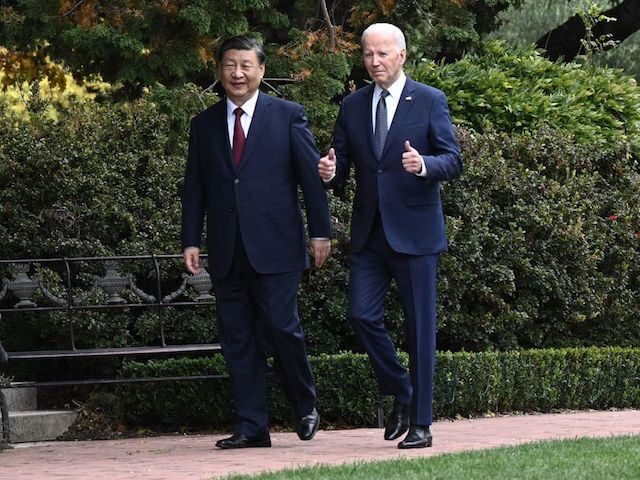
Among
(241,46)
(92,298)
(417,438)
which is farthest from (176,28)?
(417,438)

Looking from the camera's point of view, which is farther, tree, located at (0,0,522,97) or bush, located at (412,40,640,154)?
bush, located at (412,40,640,154)

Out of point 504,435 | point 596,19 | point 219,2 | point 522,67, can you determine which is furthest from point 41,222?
point 596,19

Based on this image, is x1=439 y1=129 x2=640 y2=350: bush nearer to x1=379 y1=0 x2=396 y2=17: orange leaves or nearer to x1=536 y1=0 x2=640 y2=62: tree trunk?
A: x1=379 y1=0 x2=396 y2=17: orange leaves

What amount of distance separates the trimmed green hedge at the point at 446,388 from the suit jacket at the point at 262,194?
170cm

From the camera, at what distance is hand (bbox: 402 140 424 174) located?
6.81 m

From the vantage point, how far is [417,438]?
23.2ft

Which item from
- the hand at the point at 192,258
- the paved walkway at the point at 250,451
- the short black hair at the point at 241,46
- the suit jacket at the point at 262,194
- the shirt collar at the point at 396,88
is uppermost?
the short black hair at the point at 241,46

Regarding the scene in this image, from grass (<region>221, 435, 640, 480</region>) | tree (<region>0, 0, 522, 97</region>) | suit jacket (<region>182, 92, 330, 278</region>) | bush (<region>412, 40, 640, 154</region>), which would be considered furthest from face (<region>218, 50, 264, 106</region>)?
bush (<region>412, 40, 640, 154</region>)

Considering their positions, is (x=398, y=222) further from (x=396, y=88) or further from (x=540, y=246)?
(x=540, y=246)

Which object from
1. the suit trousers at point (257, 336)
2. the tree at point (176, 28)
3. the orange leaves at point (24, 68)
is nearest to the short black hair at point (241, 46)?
the suit trousers at point (257, 336)

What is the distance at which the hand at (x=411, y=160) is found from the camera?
6809mm

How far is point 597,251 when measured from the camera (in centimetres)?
1096

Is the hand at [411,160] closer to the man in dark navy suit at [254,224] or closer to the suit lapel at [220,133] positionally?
the man in dark navy suit at [254,224]

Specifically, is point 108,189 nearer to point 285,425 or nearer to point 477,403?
point 285,425
